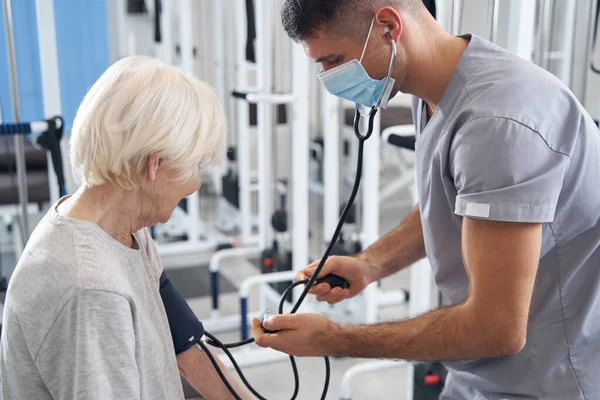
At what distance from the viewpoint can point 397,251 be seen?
164cm

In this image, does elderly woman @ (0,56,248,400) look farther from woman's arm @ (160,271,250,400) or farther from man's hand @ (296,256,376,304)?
man's hand @ (296,256,376,304)

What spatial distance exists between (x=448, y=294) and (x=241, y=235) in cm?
291

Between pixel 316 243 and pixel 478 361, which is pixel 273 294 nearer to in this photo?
pixel 316 243

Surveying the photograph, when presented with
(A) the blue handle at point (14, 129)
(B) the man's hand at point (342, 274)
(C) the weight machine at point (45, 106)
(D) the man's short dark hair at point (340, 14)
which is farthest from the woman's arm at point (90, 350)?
(A) the blue handle at point (14, 129)

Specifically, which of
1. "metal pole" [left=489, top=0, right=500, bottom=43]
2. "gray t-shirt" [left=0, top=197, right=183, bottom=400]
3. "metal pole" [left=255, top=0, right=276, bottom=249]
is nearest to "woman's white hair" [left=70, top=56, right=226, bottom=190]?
"gray t-shirt" [left=0, top=197, right=183, bottom=400]

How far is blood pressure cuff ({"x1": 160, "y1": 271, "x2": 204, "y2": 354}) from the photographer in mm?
1391

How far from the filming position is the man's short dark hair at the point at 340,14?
128 cm

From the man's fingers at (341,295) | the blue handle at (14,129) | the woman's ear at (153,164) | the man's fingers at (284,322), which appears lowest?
the man's fingers at (341,295)

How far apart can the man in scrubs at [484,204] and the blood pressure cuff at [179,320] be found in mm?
155

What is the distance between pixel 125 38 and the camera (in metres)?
5.16

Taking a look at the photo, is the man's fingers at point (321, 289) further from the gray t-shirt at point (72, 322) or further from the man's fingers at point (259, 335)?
the gray t-shirt at point (72, 322)

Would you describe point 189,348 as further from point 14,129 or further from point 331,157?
point 331,157

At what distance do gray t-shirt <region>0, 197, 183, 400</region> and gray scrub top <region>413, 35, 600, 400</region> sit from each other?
59 cm

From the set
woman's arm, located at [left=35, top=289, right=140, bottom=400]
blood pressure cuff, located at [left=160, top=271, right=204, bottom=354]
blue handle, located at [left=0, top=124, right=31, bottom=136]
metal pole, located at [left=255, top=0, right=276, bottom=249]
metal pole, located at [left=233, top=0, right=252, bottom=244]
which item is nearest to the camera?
woman's arm, located at [left=35, top=289, right=140, bottom=400]
